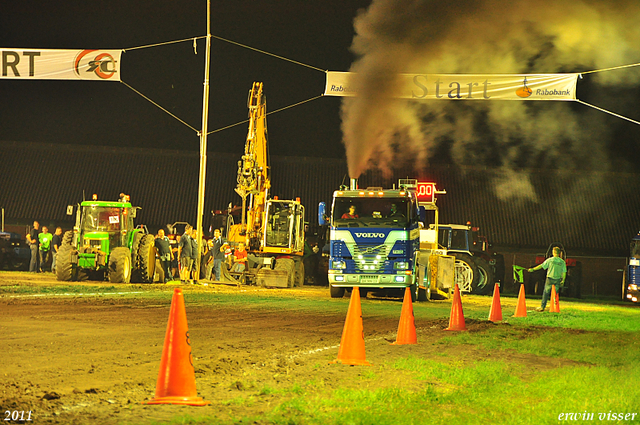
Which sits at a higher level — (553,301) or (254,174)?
(254,174)

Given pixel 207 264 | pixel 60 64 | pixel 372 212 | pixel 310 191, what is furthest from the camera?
pixel 310 191

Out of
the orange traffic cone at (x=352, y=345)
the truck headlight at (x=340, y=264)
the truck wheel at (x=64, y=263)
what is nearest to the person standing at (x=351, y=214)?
the truck headlight at (x=340, y=264)

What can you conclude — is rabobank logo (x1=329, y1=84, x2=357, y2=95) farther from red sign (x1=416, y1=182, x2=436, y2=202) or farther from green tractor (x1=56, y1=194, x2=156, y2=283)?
green tractor (x1=56, y1=194, x2=156, y2=283)

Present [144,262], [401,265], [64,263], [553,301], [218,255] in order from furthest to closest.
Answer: [218,255] → [144,262] → [64,263] → [401,265] → [553,301]

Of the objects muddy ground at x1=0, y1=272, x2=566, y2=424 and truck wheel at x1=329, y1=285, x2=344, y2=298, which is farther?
truck wheel at x1=329, y1=285, x2=344, y2=298

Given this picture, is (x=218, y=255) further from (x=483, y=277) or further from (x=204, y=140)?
(x=483, y=277)

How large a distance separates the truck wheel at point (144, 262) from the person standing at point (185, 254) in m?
1.11

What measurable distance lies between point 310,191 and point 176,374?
135 feet

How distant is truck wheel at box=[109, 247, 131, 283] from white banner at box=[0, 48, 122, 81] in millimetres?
6395

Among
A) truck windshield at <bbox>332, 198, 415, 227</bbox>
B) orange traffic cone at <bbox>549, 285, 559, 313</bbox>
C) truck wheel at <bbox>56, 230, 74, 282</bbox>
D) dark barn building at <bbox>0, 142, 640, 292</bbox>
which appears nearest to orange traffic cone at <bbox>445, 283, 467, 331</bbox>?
orange traffic cone at <bbox>549, 285, 559, 313</bbox>

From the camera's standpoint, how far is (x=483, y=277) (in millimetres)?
29875

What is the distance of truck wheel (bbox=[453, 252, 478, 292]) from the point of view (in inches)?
1155

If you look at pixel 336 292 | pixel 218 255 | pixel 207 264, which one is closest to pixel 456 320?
pixel 336 292

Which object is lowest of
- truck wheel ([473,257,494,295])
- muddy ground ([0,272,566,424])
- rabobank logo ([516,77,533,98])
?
muddy ground ([0,272,566,424])
